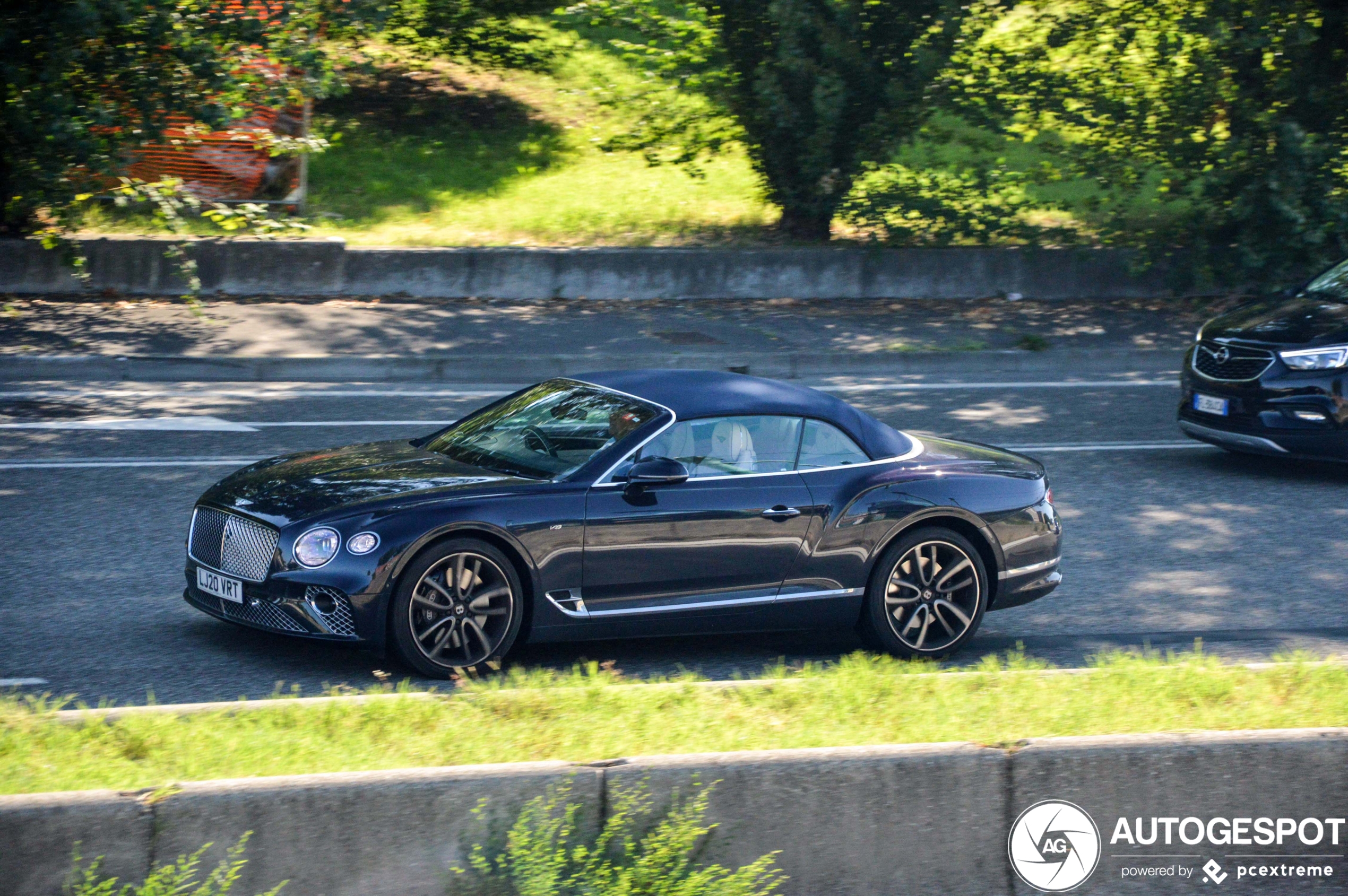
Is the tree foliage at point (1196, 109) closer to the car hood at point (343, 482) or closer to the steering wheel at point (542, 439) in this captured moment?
the steering wheel at point (542, 439)

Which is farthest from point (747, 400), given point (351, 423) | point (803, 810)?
Answer: point (351, 423)

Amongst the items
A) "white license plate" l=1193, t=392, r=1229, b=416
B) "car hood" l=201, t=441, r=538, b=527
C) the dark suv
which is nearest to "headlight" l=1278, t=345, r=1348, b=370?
the dark suv

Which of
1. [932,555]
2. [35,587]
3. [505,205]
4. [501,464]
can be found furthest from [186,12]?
[932,555]

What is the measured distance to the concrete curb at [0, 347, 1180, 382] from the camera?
13.8m

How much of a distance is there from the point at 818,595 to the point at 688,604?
635mm

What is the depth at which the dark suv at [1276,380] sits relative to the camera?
33.4 feet

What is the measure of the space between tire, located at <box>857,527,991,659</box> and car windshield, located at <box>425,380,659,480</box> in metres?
1.34

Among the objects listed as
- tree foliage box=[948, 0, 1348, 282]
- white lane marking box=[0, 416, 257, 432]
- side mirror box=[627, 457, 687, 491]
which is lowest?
white lane marking box=[0, 416, 257, 432]

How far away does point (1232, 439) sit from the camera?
34.7 feet

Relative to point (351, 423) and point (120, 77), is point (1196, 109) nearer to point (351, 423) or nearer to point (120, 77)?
point (351, 423)

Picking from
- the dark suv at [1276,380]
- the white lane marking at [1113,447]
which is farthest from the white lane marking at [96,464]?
the dark suv at [1276,380]

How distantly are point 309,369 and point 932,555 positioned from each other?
9.00 meters

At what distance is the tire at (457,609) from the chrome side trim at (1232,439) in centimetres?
654

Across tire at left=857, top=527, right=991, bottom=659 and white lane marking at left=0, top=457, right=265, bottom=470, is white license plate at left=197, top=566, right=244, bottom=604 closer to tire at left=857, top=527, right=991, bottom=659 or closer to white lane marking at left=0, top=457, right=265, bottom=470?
tire at left=857, top=527, right=991, bottom=659
